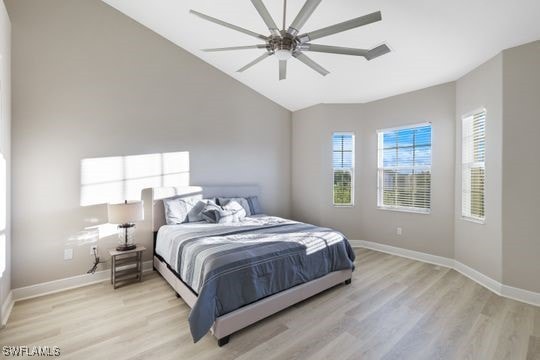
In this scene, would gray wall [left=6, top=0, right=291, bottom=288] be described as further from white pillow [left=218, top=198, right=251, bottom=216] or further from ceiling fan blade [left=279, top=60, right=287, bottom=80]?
ceiling fan blade [left=279, top=60, right=287, bottom=80]

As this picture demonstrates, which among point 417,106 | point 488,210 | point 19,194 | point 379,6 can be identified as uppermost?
point 379,6

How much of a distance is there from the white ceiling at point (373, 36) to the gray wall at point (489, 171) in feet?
0.69

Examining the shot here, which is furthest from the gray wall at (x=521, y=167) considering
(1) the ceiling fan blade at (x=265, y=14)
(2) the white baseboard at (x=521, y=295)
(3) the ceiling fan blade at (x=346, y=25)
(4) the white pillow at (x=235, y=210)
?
(4) the white pillow at (x=235, y=210)

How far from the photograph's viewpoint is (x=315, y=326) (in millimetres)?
2195

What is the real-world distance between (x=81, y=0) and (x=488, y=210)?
18.9 ft

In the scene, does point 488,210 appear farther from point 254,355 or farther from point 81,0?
point 81,0

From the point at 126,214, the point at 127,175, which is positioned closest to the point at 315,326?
the point at 126,214

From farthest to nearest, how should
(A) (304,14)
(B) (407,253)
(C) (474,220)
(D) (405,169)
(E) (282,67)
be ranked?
(D) (405,169) < (B) (407,253) < (C) (474,220) < (E) (282,67) < (A) (304,14)

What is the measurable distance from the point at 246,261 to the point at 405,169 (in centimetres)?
338

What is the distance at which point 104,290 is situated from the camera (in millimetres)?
2883

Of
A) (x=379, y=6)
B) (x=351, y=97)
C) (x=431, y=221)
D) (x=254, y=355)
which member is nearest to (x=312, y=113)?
(x=351, y=97)

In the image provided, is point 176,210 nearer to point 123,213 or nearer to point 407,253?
point 123,213

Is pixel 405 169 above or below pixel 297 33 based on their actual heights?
below

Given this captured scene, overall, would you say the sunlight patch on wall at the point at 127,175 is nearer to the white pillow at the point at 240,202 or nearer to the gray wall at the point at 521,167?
the white pillow at the point at 240,202
